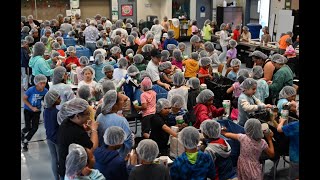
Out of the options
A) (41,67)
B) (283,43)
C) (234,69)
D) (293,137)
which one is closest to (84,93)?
(41,67)

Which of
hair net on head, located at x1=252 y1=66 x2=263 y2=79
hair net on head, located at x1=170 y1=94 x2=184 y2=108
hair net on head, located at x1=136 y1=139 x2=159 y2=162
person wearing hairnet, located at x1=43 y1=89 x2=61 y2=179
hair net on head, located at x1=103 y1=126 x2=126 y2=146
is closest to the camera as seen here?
hair net on head, located at x1=136 y1=139 x2=159 y2=162

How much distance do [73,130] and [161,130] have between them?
113 centimetres

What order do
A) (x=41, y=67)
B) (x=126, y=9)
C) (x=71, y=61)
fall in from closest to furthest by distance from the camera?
(x=41, y=67) < (x=71, y=61) < (x=126, y=9)

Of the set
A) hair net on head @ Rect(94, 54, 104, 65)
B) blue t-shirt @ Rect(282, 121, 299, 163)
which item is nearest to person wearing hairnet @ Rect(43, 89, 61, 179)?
blue t-shirt @ Rect(282, 121, 299, 163)

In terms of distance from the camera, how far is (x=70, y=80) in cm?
686

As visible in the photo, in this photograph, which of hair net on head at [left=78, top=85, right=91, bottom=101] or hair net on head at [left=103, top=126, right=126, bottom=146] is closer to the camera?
hair net on head at [left=103, top=126, right=126, bottom=146]

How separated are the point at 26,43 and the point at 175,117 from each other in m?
5.77

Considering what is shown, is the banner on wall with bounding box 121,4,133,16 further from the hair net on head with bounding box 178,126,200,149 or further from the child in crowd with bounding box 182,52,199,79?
the hair net on head with bounding box 178,126,200,149

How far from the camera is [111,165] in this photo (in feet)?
11.1

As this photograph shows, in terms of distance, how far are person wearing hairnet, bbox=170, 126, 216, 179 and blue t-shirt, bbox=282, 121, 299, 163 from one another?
4.11 feet

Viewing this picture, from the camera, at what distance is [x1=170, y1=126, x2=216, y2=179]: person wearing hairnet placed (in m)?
3.41

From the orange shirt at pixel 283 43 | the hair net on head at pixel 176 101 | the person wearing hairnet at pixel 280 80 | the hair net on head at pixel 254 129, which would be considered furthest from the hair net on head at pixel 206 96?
the orange shirt at pixel 283 43

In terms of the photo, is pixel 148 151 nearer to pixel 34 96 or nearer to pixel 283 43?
pixel 34 96

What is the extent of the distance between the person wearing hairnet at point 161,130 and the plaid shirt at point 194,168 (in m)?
0.78
